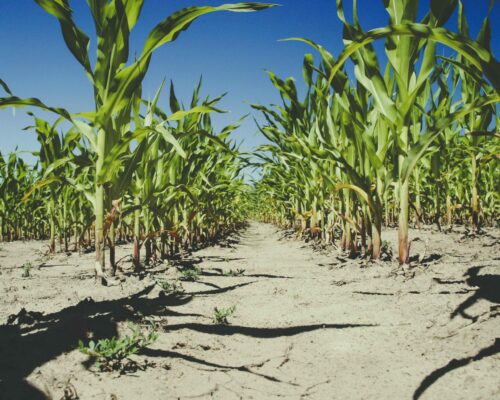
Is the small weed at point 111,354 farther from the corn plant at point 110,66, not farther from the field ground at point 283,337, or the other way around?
the corn plant at point 110,66

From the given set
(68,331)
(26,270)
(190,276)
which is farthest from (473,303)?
(26,270)

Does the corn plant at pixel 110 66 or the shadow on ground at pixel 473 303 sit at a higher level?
the corn plant at pixel 110 66

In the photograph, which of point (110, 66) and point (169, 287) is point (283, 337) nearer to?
point (169, 287)

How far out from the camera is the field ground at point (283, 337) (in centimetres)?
92

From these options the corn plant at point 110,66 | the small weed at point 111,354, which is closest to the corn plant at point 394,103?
the corn plant at point 110,66

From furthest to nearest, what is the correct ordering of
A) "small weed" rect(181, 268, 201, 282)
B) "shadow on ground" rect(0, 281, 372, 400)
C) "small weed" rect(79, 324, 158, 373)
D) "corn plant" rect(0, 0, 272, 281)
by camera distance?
"small weed" rect(181, 268, 201, 282) < "corn plant" rect(0, 0, 272, 281) < "small weed" rect(79, 324, 158, 373) < "shadow on ground" rect(0, 281, 372, 400)

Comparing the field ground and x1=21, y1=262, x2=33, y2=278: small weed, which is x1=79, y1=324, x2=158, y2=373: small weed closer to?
the field ground

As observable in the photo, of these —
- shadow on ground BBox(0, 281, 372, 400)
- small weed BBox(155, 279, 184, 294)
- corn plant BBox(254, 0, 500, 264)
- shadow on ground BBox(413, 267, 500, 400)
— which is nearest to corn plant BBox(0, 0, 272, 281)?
small weed BBox(155, 279, 184, 294)

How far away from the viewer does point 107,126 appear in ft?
5.72

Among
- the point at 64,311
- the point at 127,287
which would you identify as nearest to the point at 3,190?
the point at 127,287

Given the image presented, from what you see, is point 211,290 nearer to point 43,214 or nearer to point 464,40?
point 464,40

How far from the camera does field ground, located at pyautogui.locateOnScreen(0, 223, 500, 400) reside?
0.92m

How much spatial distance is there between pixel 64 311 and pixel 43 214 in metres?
5.34

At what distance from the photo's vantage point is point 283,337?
52.0 inches
